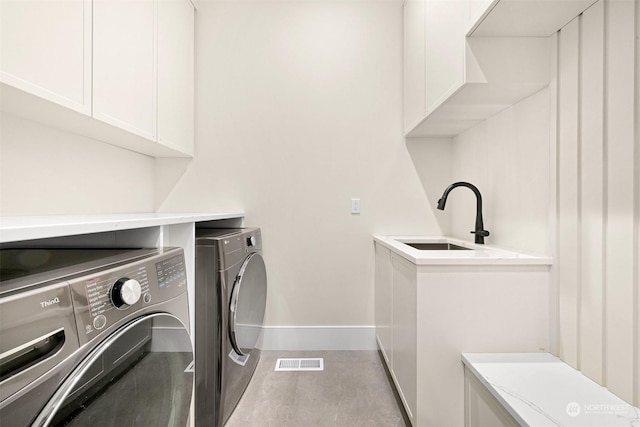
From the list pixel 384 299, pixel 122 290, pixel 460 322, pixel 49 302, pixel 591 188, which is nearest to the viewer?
Result: pixel 49 302

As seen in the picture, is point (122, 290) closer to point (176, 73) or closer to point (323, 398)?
point (323, 398)

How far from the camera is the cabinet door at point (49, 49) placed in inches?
39.9

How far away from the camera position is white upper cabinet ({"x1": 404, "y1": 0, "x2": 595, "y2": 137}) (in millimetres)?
1143

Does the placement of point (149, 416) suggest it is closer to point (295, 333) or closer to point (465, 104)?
point (295, 333)

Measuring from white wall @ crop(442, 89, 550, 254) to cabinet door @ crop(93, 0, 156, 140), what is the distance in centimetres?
195

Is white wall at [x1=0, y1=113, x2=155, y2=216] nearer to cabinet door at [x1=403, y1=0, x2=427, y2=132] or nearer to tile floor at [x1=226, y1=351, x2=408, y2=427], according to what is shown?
tile floor at [x1=226, y1=351, x2=408, y2=427]

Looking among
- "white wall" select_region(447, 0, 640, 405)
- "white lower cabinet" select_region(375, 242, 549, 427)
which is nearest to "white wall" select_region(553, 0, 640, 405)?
"white wall" select_region(447, 0, 640, 405)

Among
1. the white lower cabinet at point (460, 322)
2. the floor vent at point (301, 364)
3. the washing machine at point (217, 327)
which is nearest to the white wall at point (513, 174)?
the white lower cabinet at point (460, 322)

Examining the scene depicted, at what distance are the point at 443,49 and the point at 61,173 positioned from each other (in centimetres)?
203

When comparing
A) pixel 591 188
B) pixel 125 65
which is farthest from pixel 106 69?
pixel 591 188

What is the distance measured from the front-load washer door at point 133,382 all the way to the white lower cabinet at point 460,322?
0.86 m

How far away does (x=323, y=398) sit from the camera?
1.66 meters

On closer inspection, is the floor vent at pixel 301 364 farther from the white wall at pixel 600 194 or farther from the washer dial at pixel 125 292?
the washer dial at pixel 125 292

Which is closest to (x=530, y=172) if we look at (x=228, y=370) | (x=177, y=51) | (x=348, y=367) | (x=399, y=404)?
(x=399, y=404)
